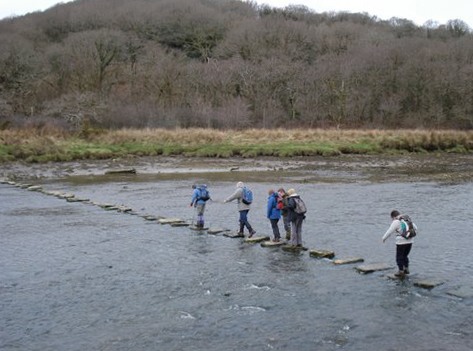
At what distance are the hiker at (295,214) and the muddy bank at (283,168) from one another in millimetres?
19777

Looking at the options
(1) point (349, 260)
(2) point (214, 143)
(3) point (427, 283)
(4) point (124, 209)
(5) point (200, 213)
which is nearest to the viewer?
(3) point (427, 283)

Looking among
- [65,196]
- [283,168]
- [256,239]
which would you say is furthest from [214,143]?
[256,239]

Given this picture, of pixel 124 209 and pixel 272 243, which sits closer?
pixel 272 243

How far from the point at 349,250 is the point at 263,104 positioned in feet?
240

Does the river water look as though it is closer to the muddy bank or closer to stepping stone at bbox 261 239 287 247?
stepping stone at bbox 261 239 287 247

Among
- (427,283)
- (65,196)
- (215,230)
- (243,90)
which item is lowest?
(427,283)

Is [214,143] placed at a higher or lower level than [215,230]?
higher

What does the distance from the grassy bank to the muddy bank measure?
93.7 inches

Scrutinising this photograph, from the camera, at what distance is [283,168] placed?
153 ft

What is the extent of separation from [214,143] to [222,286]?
4569cm

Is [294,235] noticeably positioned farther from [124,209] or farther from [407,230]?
[124,209]

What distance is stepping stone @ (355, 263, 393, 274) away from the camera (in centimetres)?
1558

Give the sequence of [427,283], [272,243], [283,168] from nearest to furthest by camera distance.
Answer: [427,283], [272,243], [283,168]

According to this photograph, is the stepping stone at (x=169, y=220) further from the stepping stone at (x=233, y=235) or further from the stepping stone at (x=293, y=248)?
the stepping stone at (x=293, y=248)
